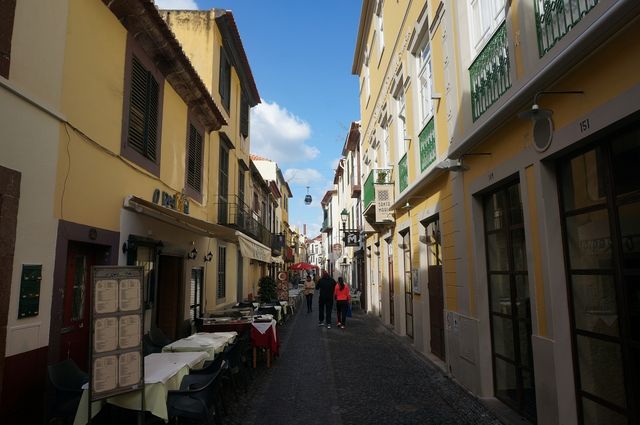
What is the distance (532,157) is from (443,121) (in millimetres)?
3015

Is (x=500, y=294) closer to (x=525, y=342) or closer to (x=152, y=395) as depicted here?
(x=525, y=342)

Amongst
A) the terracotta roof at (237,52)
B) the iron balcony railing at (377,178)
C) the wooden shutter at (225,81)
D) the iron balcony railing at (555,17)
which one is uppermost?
the terracotta roof at (237,52)

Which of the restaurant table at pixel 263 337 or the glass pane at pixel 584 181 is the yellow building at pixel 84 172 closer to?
the restaurant table at pixel 263 337

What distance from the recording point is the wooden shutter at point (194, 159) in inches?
388

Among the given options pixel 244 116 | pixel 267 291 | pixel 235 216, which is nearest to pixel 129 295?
pixel 235 216

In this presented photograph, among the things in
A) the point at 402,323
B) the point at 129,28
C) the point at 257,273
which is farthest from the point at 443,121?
the point at 257,273

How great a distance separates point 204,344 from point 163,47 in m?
5.10

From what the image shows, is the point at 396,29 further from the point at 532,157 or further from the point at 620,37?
the point at 620,37

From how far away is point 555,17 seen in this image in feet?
14.2

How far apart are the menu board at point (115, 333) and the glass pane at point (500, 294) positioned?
4.56 meters

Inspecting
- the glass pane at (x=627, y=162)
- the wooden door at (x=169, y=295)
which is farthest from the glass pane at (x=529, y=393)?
the wooden door at (x=169, y=295)

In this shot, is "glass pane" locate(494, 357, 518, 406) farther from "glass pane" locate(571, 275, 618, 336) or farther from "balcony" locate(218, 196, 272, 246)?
"balcony" locate(218, 196, 272, 246)

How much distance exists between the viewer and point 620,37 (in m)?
3.42

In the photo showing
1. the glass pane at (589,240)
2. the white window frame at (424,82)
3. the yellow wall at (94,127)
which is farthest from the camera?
the white window frame at (424,82)
